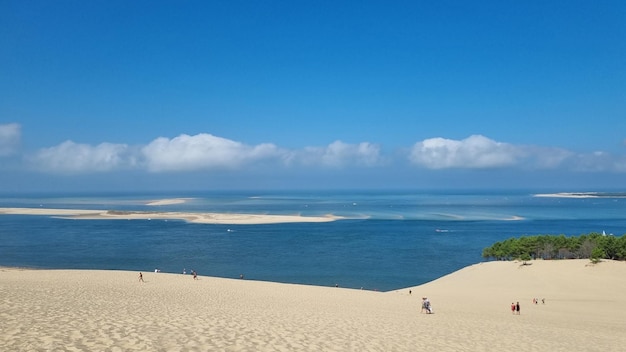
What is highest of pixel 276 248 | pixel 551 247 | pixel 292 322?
pixel 292 322

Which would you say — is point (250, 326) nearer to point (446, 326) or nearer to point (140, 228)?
point (446, 326)

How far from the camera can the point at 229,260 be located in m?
55.1

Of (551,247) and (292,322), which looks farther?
(551,247)

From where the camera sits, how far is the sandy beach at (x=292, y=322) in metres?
10.4

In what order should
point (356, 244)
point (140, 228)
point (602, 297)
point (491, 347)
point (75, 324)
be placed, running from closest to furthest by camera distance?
point (75, 324) < point (491, 347) < point (602, 297) < point (356, 244) < point (140, 228)

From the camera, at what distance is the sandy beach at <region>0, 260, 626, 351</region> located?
1039 cm

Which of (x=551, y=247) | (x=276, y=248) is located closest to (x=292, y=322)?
(x=551, y=247)

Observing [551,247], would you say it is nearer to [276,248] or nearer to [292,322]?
[276,248]

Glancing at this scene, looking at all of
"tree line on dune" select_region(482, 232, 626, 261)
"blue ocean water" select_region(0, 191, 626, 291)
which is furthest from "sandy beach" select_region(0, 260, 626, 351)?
"tree line on dune" select_region(482, 232, 626, 261)

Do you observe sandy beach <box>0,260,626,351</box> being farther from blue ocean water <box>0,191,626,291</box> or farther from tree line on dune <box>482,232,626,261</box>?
tree line on dune <box>482,232,626,261</box>

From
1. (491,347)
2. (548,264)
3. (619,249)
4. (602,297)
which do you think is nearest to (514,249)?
(548,264)

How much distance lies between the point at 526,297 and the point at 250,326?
89.5ft

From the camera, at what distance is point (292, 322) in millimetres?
15297

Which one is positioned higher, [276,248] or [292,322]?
[292,322]
